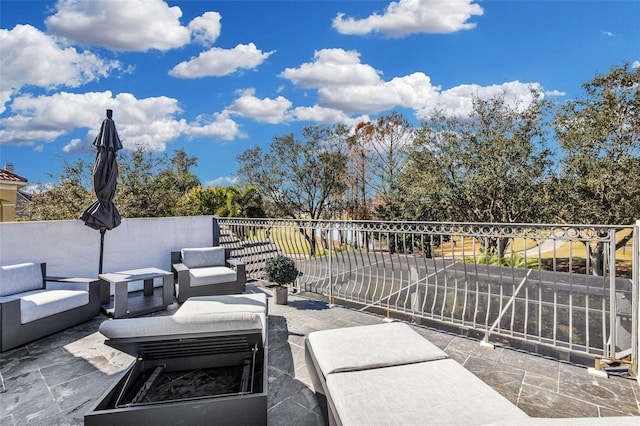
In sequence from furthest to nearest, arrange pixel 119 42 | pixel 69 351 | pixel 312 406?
pixel 119 42
pixel 69 351
pixel 312 406

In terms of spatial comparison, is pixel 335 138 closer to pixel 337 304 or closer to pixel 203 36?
pixel 203 36

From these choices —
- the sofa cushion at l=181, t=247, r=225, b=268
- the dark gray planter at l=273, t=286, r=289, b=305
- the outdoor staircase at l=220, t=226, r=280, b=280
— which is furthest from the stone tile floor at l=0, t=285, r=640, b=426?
the outdoor staircase at l=220, t=226, r=280, b=280

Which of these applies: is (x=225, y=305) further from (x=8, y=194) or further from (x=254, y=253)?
(x=8, y=194)

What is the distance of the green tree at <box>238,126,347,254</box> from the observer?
68.8 feet

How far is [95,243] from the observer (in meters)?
6.38

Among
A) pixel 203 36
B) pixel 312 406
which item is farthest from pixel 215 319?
pixel 203 36

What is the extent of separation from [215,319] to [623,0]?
1385 cm

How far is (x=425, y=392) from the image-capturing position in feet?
6.41

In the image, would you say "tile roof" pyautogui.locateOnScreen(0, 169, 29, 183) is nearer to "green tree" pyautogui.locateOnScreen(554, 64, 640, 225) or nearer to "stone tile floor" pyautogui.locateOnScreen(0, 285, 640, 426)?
"stone tile floor" pyautogui.locateOnScreen(0, 285, 640, 426)

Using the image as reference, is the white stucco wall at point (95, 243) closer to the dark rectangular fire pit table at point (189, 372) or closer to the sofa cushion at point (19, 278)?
the sofa cushion at point (19, 278)

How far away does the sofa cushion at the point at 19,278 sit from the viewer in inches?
176

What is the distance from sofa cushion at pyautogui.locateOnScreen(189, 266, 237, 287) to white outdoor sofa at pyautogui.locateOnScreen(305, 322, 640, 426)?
3.49m

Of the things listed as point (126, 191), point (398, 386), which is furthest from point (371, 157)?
point (398, 386)

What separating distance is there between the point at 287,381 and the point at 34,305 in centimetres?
364
